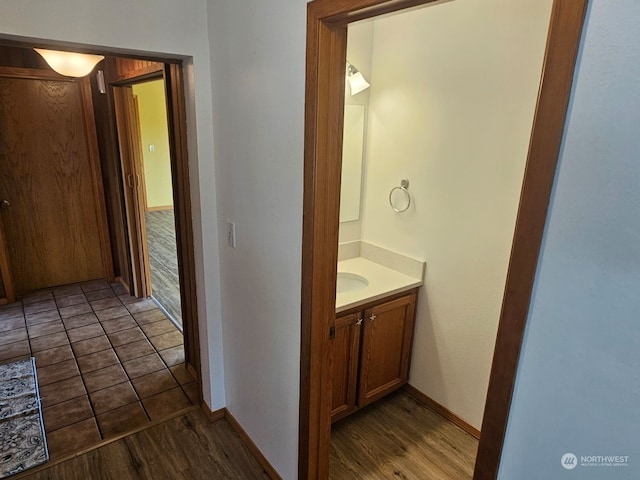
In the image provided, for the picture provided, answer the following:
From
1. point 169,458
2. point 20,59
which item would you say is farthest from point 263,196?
point 20,59

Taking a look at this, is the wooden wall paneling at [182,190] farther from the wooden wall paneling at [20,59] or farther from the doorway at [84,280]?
the wooden wall paneling at [20,59]

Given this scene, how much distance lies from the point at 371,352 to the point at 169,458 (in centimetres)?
121

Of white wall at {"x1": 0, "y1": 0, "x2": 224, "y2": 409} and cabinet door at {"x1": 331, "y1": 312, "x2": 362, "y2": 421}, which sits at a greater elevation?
white wall at {"x1": 0, "y1": 0, "x2": 224, "y2": 409}

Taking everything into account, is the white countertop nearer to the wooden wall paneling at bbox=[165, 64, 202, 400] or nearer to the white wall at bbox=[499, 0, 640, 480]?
the wooden wall paneling at bbox=[165, 64, 202, 400]

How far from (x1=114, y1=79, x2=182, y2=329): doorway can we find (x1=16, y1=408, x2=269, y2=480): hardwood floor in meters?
1.37

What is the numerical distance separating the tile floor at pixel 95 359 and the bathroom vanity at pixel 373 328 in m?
1.04

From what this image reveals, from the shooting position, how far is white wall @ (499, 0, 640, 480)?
690 mm

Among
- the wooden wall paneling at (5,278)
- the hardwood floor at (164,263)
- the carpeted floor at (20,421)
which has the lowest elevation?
the carpeted floor at (20,421)

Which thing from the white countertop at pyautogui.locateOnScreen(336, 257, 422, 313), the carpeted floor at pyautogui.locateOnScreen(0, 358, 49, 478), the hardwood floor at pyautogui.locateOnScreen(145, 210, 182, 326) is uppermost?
the white countertop at pyautogui.locateOnScreen(336, 257, 422, 313)

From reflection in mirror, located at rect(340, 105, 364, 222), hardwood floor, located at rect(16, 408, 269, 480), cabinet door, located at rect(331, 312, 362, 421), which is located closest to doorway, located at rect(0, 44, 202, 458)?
hardwood floor, located at rect(16, 408, 269, 480)

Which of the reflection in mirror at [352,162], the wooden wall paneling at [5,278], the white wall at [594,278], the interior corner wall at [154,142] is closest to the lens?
the white wall at [594,278]

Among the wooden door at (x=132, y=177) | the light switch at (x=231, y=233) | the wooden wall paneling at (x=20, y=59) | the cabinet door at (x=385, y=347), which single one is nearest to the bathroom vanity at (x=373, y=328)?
the cabinet door at (x=385, y=347)

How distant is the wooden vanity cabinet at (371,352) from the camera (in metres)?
2.15

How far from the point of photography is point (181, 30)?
5.95ft
